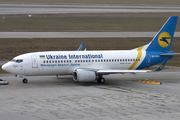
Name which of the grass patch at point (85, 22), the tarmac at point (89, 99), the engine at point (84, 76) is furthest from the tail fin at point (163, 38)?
the grass patch at point (85, 22)

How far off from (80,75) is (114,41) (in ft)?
125

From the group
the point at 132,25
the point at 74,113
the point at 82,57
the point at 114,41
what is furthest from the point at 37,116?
the point at 132,25

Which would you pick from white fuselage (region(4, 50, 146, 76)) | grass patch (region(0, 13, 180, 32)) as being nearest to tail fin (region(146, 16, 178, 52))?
white fuselage (region(4, 50, 146, 76))

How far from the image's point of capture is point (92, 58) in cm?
3750

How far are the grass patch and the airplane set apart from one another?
47854mm

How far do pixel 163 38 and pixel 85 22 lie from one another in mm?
62473

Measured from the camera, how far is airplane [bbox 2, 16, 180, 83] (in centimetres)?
3550

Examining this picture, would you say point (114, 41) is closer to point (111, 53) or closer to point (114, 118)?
point (111, 53)

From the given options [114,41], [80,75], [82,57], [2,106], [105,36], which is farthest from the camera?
[105,36]

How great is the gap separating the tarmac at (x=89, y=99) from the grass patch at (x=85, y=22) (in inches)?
1941

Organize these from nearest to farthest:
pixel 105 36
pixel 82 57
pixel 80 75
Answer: pixel 80 75, pixel 82 57, pixel 105 36

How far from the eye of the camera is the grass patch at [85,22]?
88375 millimetres

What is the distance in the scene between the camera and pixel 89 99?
1135 inches

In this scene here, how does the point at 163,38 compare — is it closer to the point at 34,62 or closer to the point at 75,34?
the point at 34,62
